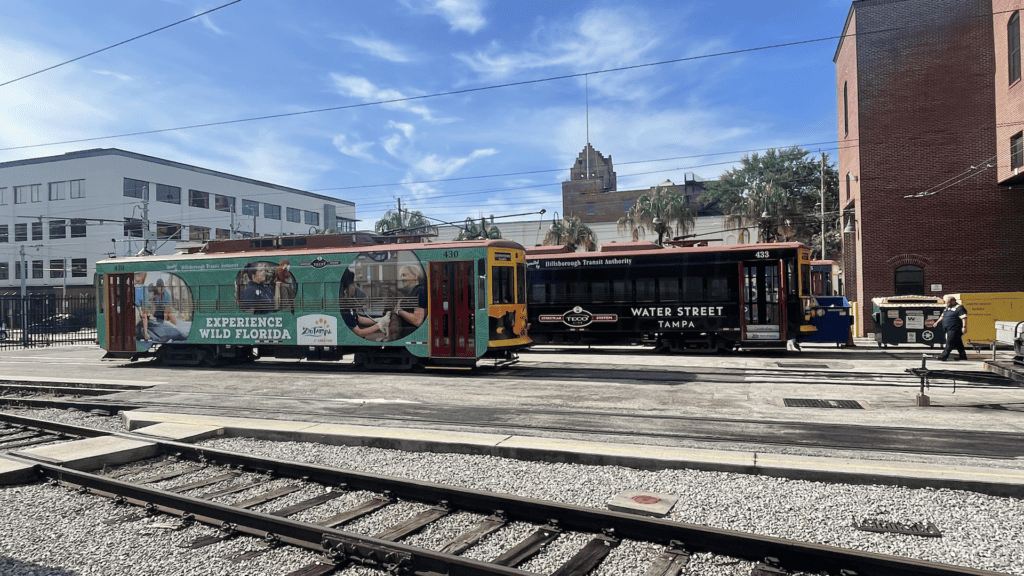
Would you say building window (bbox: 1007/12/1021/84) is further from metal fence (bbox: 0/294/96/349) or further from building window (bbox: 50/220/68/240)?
building window (bbox: 50/220/68/240)

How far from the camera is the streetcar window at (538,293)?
2341cm

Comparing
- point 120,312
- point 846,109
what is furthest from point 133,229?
point 846,109

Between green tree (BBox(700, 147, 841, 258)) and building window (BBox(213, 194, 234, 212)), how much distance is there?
52.0 metres

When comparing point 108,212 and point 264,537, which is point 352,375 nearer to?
point 264,537

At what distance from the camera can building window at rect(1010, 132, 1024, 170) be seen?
928 inches

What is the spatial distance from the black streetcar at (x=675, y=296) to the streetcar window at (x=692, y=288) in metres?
0.03

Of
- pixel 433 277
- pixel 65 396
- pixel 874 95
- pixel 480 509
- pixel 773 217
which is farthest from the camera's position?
pixel 773 217

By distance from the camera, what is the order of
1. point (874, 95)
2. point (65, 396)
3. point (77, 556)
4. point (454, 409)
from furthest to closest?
1. point (874, 95)
2. point (65, 396)
3. point (454, 409)
4. point (77, 556)

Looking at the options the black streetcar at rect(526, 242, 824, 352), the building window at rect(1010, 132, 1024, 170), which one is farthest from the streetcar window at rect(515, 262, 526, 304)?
the building window at rect(1010, 132, 1024, 170)

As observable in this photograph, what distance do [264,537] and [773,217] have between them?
47.5 meters

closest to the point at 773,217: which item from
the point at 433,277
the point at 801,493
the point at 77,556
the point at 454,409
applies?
the point at 433,277

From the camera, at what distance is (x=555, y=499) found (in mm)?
6234

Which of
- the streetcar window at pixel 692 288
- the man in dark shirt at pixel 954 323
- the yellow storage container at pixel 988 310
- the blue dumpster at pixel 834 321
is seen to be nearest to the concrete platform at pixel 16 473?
the streetcar window at pixel 692 288

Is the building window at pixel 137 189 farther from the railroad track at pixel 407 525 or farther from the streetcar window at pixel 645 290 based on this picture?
the railroad track at pixel 407 525
